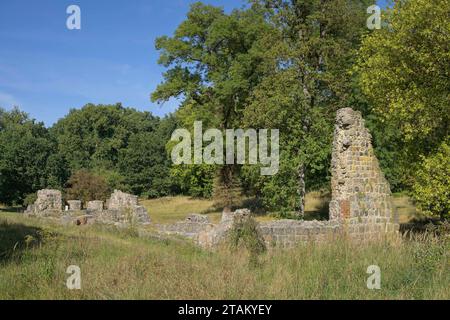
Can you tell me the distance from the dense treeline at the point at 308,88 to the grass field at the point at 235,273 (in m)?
6.85

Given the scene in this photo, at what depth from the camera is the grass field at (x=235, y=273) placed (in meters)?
7.16

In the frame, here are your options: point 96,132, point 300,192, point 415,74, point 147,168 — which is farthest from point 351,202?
point 96,132

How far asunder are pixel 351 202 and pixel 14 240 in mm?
10131

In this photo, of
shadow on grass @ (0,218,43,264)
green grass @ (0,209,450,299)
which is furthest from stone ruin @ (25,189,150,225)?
green grass @ (0,209,450,299)

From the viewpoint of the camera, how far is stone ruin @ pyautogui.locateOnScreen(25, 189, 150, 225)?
22656 millimetres

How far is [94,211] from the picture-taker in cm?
2684

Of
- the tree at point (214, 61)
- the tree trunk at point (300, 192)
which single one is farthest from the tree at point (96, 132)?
the tree trunk at point (300, 192)

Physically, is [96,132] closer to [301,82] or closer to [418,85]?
[301,82]

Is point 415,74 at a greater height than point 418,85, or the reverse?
point 415,74

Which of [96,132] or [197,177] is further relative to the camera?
[96,132]

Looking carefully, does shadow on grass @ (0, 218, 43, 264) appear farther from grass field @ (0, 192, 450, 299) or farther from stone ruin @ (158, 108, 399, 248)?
stone ruin @ (158, 108, 399, 248)
